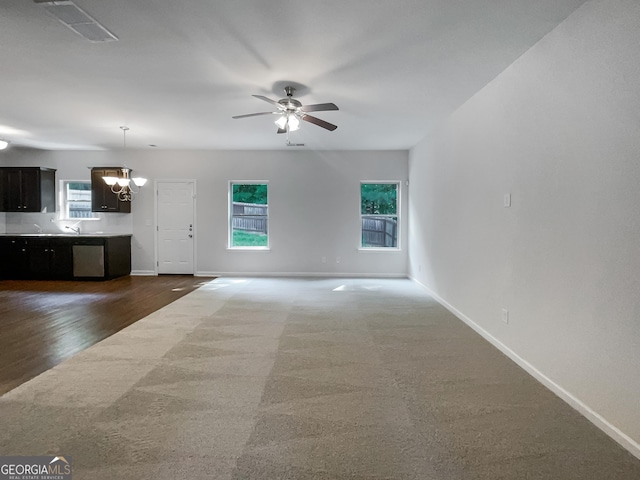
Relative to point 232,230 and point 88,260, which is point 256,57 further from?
point 88,260

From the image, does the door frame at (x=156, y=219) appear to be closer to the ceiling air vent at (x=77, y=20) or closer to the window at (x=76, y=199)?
the window at (x=76, y=199)

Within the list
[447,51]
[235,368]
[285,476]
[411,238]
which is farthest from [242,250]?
[285,476]

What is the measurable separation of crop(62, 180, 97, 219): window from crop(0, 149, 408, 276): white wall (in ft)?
0.58

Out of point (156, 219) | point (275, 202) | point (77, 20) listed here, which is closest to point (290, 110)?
point (77, 20)

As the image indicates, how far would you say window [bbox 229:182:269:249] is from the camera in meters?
7.63

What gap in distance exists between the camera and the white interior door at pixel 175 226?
7512mm

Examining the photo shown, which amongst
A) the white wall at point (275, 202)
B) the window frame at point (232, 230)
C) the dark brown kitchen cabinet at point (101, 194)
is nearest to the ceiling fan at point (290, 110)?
the white wall at point (275, 202)

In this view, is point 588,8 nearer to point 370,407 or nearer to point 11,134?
point 370,407

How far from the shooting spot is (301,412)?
84.4 inches

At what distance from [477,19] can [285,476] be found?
3100 millimetres

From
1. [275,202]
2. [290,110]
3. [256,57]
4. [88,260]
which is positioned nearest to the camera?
[256,57]

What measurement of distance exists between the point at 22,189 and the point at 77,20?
6.37m

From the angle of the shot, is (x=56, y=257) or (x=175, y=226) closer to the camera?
(x=56, y=257)

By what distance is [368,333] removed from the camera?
145 inches
